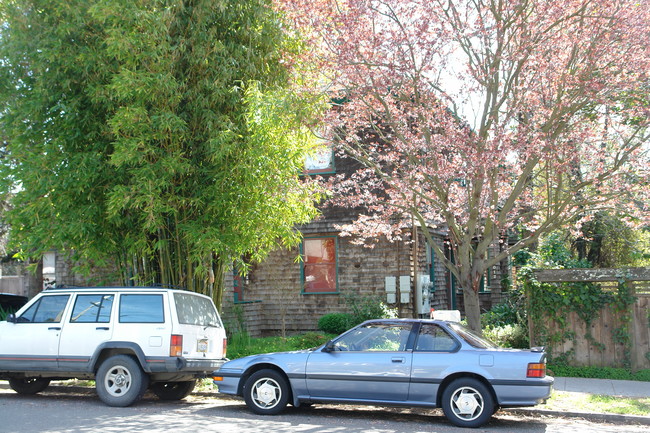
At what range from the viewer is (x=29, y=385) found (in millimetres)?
11656

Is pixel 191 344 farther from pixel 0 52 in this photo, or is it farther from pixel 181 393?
pixel 0 52

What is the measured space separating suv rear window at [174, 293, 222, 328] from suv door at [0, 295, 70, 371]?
1.88 metres

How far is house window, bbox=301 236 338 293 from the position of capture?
1970cm

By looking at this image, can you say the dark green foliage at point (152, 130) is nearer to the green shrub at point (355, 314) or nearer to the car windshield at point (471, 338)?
the car windshield at point (471, 338)

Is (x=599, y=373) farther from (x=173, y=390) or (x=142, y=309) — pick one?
(x=142, y=309)

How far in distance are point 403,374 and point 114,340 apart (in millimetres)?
4366

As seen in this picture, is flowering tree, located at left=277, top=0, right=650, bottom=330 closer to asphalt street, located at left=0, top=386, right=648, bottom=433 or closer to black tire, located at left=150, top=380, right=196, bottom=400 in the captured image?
asphalt street, located at left=0, top=386, right=648, bottom=433

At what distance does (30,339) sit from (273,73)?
6465 millimetres

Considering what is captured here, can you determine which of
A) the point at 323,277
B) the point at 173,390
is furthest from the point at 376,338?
the point at 323,277

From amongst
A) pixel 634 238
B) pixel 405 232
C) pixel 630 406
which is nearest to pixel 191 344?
pixel 630 406

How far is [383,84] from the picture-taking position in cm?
1166

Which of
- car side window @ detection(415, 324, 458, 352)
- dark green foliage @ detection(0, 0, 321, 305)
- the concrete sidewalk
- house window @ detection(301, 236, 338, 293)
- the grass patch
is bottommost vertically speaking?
the grass patch

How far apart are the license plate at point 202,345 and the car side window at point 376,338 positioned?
90.2 inches

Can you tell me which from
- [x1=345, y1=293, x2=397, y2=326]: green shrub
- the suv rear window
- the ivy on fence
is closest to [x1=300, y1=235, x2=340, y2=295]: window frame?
[x1=345, y1=293, x2=397, y2=326]: green shrub
